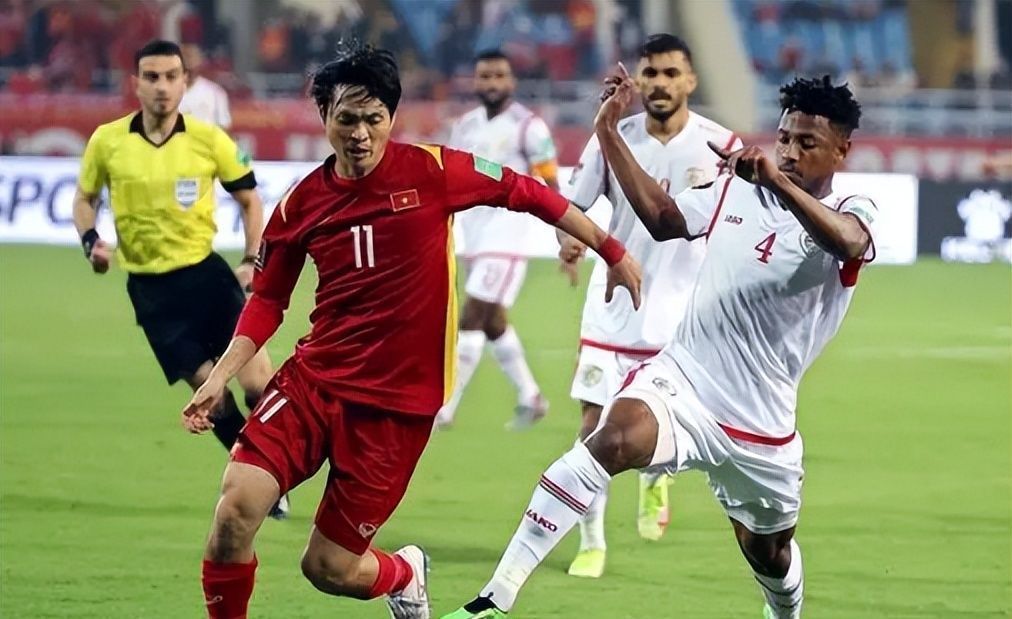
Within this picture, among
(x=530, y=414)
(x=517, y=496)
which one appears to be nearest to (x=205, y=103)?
(x=530, y=414)

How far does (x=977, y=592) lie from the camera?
8.05 m

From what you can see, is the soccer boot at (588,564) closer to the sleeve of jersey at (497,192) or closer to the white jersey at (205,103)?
the sleeve of jersey at (497,192)

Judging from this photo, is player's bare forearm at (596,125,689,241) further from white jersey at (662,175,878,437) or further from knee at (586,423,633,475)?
knee at (586,423,633,475)

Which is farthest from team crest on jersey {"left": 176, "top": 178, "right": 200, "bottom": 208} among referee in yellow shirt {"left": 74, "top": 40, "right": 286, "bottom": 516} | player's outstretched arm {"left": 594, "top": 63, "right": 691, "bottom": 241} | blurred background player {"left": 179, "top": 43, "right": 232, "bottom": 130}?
blurred background player {"left": 179, "top": 43, "right": 232, "bottom": 130}

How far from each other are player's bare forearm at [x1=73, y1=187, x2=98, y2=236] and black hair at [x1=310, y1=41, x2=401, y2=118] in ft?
12.4

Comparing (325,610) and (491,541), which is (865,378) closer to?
(491,541)

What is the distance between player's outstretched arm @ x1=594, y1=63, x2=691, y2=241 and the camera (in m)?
6.53

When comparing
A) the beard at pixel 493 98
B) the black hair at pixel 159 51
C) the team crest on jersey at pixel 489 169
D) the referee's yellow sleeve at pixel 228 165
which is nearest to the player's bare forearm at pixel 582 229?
the team crest on jersey at pixel 489 169

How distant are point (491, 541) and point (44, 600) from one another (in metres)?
2.26

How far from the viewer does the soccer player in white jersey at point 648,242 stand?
27.6 ft

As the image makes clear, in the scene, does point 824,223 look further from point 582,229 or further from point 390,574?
point 390,574

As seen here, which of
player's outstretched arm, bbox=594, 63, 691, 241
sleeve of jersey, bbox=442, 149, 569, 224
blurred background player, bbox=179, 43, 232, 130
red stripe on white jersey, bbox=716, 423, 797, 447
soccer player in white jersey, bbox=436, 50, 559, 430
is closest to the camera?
sleeve of jersey, bbox=442, 149, 569, 224

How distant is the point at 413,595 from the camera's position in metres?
6.64

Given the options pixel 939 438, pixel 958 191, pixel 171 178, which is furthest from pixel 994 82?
pixel 171 178
